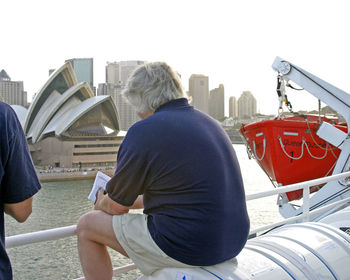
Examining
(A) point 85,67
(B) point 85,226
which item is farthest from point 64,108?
(B) point 85,226

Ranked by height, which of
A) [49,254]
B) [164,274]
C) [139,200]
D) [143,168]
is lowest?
[49,254]

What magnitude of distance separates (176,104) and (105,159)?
44.8 metres

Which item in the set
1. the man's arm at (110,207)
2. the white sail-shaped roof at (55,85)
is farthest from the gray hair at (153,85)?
the white sail-shaped roof at (55,85)

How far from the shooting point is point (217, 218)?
1217mm

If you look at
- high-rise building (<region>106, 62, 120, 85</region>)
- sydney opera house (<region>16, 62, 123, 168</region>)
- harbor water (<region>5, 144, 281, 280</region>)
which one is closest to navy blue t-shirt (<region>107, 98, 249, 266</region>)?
harbor water (<region>5, 144, 281, 280</region>)

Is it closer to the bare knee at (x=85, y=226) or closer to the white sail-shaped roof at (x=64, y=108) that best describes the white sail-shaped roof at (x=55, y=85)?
the white sail-shaped roof at (x=64, y=108)

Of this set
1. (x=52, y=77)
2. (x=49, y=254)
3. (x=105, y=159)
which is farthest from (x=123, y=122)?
(x=49, y=254)

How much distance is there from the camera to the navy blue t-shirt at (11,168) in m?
0.96

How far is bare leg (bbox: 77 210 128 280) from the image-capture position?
1.29 m

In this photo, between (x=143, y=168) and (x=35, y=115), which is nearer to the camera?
(x=143, y=168)

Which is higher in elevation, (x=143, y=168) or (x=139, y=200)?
(x=143, y=168)

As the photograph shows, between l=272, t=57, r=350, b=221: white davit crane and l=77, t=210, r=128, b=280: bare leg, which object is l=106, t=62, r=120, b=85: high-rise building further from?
l=77, t=210, r=128, b=280: bare leg

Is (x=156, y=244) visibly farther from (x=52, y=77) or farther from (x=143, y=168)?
(x=52, y=77)

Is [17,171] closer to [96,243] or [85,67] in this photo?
[96,243]
